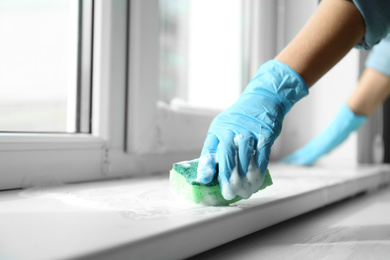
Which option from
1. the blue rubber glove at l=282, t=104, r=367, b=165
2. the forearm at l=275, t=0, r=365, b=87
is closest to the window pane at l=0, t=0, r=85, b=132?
the forearm at l=275, t=0, r=365, b=87

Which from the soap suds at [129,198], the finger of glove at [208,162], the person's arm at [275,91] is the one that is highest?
the person's arm at [275,91]

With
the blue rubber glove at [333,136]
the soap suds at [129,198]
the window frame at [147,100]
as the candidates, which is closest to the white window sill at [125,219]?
the soap suds at [129,198]

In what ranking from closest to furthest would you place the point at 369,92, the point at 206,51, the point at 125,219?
the point at 125,219, the point at 369,92, the point at 206,51

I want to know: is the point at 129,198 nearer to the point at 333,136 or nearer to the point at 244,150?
the point at 244,150

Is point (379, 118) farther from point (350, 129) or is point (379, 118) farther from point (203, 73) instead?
point (203, 73)

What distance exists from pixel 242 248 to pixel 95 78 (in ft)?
1.54

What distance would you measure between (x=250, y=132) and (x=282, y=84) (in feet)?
0.32

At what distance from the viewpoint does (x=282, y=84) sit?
0.58 meters

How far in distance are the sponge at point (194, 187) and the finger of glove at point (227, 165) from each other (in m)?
0.02

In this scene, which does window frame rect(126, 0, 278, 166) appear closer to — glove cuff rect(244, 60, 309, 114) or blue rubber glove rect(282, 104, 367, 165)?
glove cuff rect(244, 60, 309, 114)

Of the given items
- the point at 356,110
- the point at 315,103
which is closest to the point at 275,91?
the point at 356,110

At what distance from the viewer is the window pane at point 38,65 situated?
0.70 meters

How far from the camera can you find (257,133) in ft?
1.79

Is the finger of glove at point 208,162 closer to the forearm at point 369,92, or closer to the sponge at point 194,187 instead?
the sponge at point 194,187
